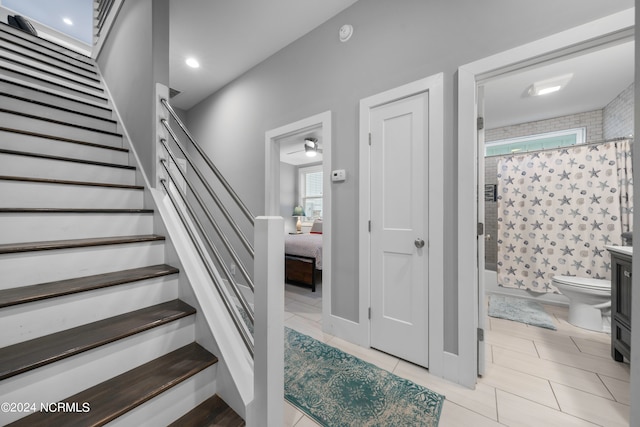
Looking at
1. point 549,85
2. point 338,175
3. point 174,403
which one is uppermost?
point 549,85

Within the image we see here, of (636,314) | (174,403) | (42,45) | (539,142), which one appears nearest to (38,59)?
(42,45)

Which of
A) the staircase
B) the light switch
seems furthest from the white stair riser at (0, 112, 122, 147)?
the light switch

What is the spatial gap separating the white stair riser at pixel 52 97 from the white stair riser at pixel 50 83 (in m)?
0.07

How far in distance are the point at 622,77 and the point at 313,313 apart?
421cm

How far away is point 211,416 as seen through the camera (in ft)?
3.21

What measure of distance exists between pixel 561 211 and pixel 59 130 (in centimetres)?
523

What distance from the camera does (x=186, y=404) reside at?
998 mm

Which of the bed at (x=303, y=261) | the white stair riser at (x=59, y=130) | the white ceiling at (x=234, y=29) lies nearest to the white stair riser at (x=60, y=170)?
the white stair riser at (x=59, y=130)

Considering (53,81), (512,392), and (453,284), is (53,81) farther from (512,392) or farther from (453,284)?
(512,392)

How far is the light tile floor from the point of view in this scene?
130 cm

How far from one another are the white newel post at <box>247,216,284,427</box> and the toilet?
9.94ft

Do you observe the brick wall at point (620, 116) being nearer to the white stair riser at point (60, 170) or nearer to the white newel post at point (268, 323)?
the white newel post at point (268, 323)

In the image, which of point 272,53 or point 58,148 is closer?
point 58,148

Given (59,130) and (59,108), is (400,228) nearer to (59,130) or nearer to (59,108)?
(59,130)
